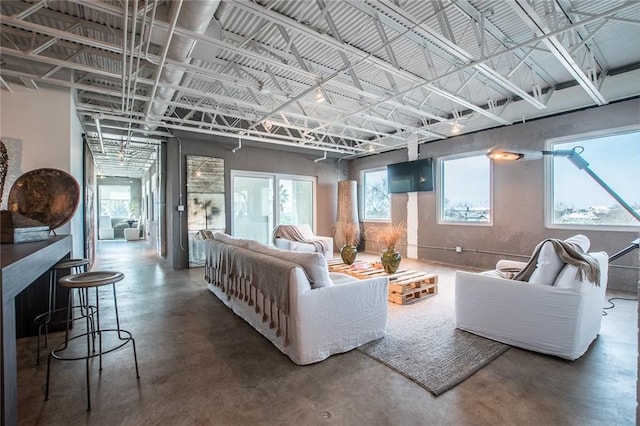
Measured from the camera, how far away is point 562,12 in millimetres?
3070

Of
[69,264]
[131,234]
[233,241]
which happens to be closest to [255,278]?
[233,241]

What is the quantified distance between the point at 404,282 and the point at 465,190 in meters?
3.57

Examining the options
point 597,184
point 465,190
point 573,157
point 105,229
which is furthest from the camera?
point 105,229

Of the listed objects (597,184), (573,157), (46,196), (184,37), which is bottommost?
(46,196)

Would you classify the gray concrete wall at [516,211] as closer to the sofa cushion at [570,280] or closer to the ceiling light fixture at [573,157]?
the ceiling light fixture at [573,157]

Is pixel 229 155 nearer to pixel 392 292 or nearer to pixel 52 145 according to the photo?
pixel 52 145

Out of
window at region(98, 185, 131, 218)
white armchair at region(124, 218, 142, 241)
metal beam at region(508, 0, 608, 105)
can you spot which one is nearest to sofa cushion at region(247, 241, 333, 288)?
metal beam at region(508, 0, 608, 105)

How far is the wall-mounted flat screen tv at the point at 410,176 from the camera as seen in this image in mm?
7105

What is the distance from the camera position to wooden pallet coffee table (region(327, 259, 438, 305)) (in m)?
3.97

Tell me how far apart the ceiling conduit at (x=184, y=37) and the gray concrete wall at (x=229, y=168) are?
2243 mm

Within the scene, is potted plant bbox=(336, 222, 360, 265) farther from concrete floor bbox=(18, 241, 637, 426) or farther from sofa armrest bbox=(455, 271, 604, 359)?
concrete floor bbox=(18, 241, 637, 426)

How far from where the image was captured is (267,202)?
7.91 meters

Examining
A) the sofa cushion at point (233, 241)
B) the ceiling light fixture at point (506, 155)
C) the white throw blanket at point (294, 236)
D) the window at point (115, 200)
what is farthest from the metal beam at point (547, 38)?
the window at point (115, 200)

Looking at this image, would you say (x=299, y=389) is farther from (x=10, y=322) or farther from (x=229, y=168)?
(x=229, y=168)
